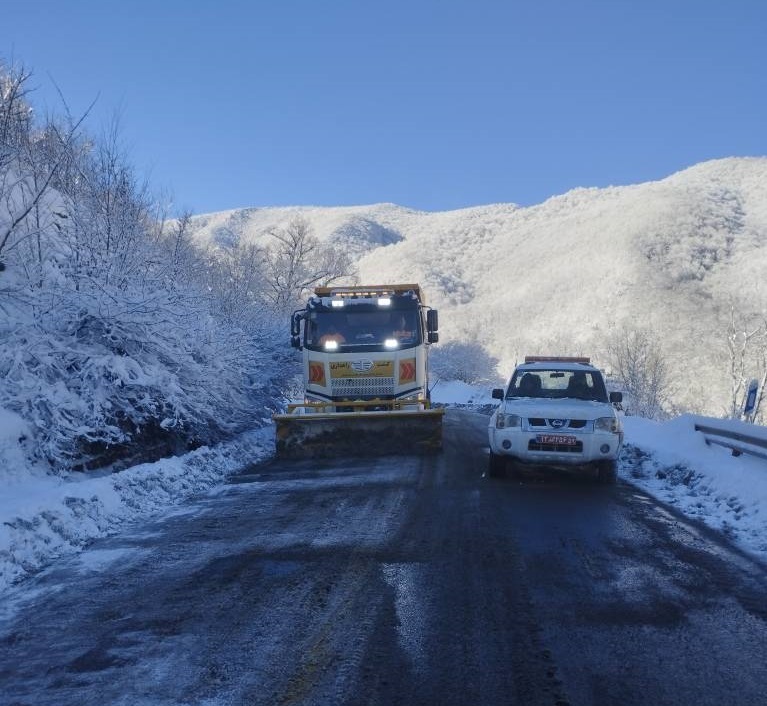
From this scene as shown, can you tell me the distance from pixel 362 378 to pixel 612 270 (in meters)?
74.8

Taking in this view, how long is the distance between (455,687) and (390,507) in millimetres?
4907

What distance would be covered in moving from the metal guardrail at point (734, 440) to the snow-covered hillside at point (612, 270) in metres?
46.0

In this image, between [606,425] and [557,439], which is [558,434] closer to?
[557,439]

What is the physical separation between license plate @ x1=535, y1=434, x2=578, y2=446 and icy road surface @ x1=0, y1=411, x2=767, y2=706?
70.8 inches

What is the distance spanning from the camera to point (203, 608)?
203 inches

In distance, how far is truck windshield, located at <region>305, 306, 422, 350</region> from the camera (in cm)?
1448

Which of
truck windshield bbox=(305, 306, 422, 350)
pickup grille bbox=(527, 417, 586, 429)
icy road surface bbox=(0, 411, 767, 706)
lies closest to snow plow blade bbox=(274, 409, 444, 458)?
truck windshield bbox=(305, 306, 422, 350)

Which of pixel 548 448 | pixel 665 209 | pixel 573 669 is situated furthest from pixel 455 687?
pixel 665 209

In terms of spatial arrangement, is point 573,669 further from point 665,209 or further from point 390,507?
point 665,209

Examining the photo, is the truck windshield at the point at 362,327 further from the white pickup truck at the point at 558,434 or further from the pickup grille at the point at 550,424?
the pickup grille at the point at 550,424

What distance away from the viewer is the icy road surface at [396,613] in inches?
153

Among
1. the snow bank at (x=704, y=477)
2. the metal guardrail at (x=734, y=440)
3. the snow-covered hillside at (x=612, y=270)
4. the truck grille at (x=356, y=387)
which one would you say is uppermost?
the snow-covered hillside at (x=612, y=270)

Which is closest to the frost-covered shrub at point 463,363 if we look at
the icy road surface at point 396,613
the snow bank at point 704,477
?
the snow bank at point 704,477

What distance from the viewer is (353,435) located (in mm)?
13797
